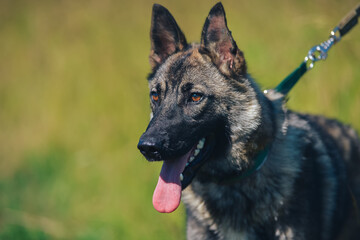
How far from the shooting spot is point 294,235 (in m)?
2.57

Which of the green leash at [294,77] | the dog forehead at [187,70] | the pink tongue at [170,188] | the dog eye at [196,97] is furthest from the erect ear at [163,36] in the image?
the pink tongue at [170,188]

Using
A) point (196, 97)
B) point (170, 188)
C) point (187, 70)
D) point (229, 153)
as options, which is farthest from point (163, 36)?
point (170, 188)

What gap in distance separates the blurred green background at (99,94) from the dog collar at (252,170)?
2.33ft

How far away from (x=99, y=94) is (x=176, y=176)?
356 cm

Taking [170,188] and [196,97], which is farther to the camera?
[196,97]

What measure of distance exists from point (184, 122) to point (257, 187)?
0.71m

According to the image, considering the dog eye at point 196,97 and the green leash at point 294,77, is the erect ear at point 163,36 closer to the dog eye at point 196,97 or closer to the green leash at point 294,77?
the dog eye at point 196,97

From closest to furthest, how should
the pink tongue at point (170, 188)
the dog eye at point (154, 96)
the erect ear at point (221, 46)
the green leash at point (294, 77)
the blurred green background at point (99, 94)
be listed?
the pink tongue at point (170, 188) → the erect ear at point (221, 46) → the green leash at point (294, 77) → the dog eye at point (154, 96) → the blurred green background at point (99, 94)

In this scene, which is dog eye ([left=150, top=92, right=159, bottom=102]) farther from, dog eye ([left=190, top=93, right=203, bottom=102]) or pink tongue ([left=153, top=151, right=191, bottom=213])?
pink tongue ([left=153, top=151, right=191, bottom=213])

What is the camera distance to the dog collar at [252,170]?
2713 mm

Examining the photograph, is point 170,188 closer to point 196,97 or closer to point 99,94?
point 196,97

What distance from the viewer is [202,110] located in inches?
103

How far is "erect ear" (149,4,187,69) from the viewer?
2.92 m

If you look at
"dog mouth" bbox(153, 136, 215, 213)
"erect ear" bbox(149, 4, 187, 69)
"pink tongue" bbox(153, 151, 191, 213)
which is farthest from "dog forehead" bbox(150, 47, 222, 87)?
"pink tongue" bbox(153, 151, 191, 213)
